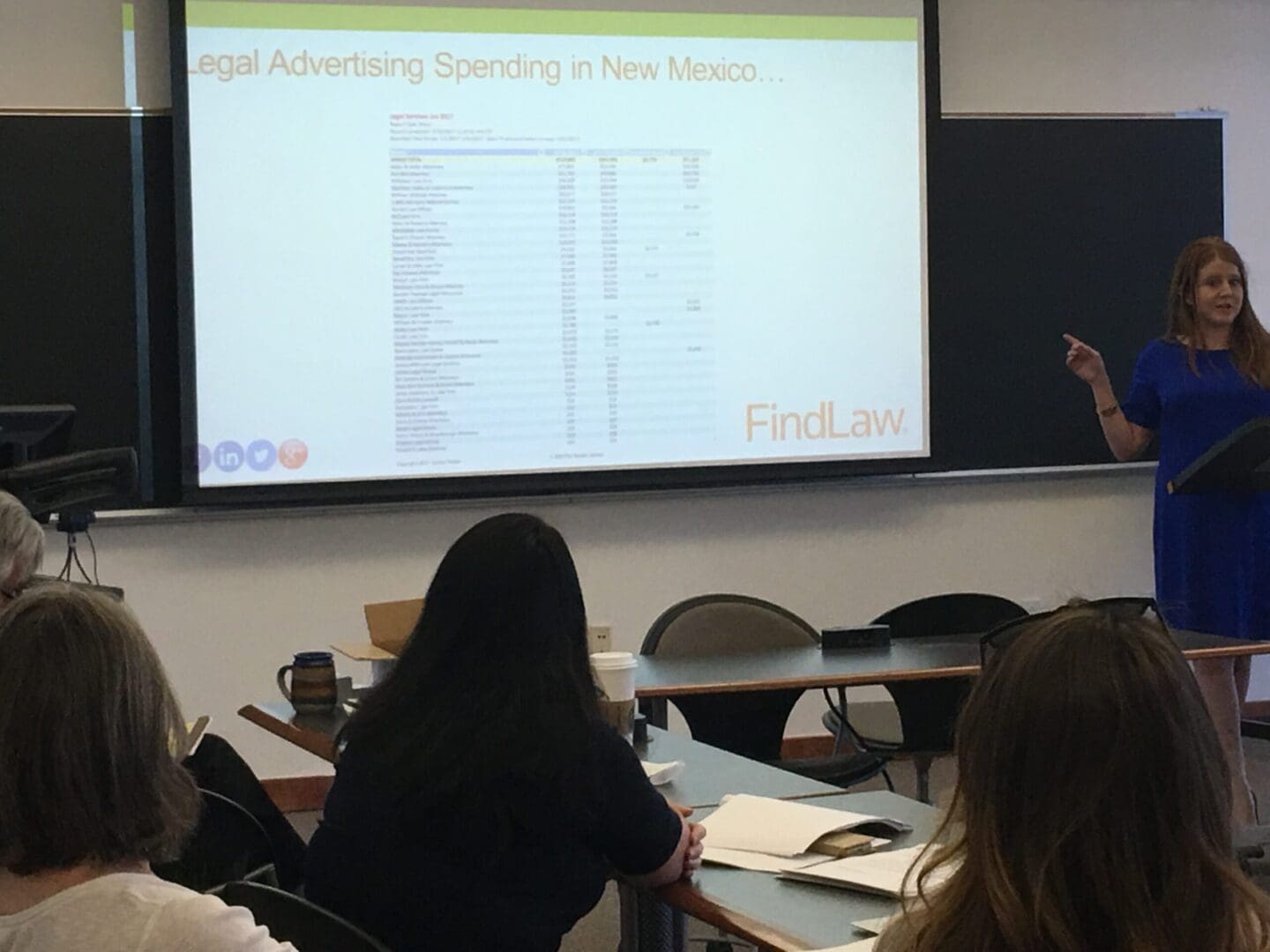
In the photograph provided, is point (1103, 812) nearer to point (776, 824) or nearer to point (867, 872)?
point (867, 872)

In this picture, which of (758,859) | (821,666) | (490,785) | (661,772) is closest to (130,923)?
(490,785)

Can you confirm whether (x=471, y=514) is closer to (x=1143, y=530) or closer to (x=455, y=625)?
(x=1143, y=530)

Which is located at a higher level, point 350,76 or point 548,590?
point 350,76

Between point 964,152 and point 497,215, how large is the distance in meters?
1.64

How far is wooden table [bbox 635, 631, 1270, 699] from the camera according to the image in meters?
3.41

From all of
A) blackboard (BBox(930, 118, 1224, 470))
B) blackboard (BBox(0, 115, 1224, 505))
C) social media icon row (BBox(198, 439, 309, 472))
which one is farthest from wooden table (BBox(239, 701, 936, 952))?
blackboard (BBox(930, 118, 1224, 470))

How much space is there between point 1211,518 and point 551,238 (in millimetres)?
2140

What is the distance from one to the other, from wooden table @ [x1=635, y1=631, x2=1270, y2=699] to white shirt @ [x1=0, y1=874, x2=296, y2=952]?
6.33 feet

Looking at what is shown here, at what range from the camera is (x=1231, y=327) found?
15.2ft

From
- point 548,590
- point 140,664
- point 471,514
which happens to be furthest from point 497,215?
point 140,664

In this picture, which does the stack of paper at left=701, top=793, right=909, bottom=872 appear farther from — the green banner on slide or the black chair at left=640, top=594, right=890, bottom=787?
the green banner on slide

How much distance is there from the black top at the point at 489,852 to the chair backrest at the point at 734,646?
205cm

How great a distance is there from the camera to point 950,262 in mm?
5484

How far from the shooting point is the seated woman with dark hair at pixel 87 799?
1.46m
